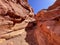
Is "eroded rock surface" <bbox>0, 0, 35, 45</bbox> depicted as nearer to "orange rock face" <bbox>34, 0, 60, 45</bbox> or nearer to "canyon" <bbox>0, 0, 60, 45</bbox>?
"canyon" <bbox>0, 0, 60, 45</bbox>

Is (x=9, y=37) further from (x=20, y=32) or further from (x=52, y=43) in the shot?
(x=52, y=43)

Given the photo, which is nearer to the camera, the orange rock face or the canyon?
the orange rock face

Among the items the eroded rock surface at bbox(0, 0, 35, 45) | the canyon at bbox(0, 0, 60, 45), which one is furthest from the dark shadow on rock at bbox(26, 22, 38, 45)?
the eroded rock surface at bbox(0, 0, 35, 45)

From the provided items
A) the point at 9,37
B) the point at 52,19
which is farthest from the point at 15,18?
the point at 52,19

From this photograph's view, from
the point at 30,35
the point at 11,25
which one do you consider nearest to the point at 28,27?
the point at 11,25

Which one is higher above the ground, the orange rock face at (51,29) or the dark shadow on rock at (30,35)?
the orange rock face at (51,29)

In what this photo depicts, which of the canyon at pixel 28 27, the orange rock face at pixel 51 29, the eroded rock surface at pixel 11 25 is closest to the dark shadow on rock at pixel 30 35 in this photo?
the canyon at pixel 28 27

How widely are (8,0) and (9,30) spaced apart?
3.25 m

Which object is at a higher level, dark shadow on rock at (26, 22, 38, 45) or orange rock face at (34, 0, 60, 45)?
orange rock face at (34, 0, 60, 45)

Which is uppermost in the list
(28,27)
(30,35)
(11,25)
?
(11,25)

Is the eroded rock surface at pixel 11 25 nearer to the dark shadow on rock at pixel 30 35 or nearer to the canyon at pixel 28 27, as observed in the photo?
the canyon at pixel 28 27

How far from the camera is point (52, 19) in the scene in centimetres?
672

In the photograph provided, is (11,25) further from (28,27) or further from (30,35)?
(30,35)

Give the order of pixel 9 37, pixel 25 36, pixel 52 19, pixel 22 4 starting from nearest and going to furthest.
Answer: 1. pixel 52 19
2. pixel 9 37
3. pixel 25 36
4. pixel 22 4
